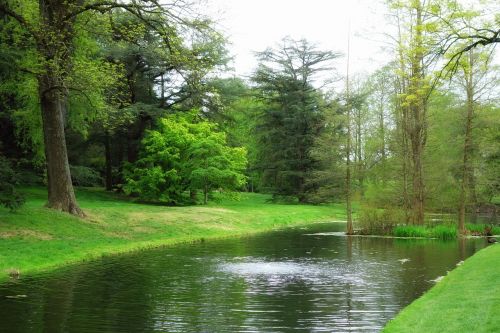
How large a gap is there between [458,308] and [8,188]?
45.4 ft

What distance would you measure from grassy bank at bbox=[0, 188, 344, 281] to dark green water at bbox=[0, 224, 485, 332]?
1.11 m

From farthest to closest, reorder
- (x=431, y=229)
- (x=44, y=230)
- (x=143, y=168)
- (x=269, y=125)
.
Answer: (x=269, y=125)
(x=143, y=168)
(x=431, y=229)
(x=44, y=230)

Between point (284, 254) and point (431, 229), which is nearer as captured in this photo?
point (284, 254)

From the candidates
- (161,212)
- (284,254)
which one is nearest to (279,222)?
(161,212)

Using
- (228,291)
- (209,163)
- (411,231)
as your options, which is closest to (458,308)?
(228,291)

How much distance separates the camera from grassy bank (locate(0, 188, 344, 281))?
16.1 meters

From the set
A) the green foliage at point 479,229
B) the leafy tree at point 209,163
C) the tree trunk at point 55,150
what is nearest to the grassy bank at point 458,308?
the tree trunk at point 55,150

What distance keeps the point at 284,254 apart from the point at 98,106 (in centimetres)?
1049

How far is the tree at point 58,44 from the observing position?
1945cm

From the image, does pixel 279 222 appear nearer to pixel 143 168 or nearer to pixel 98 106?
pixel 143 168

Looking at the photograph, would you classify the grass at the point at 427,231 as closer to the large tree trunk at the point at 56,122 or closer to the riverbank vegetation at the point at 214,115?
the riverbank vegetation at the point at 214,115

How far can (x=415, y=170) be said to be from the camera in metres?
27.8

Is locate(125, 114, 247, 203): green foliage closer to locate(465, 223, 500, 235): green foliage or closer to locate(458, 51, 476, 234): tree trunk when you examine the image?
locate(458, 51, 476, 234): tree trunk

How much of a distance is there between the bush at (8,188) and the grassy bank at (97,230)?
117 centimetres
